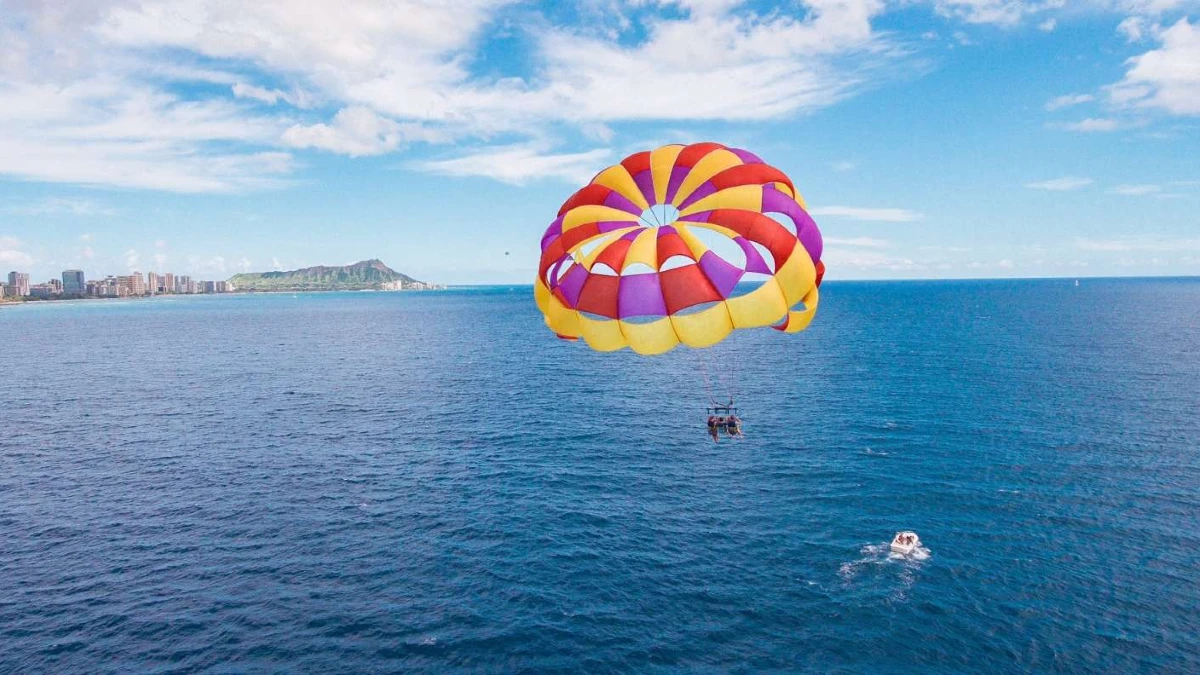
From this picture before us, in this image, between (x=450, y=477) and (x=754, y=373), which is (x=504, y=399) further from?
(x=754, y=373)

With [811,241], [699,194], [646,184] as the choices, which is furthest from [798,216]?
[646,184]

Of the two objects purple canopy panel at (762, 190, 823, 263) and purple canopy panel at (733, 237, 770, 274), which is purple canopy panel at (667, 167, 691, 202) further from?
purple canopy panel at (762, 190, 823, 263)

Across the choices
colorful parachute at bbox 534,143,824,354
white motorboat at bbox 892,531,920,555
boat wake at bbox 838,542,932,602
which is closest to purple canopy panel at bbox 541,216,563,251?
colorful parachute at bbox 534,143,824,354

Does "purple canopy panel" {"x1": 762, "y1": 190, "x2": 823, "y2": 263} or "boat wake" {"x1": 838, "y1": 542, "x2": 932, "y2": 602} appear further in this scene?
"boat wake" {"x1": 838, "y1": 542, "x2": 932, "y2": 602}

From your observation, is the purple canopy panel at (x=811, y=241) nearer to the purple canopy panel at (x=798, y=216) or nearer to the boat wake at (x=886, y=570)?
the purple canopy panel at (x=798, y=216)

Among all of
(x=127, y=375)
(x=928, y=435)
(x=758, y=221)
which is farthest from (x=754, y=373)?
(x=127, y=375)

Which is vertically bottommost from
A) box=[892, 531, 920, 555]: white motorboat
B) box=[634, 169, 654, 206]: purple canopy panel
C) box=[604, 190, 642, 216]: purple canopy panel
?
box=[892, 531, 920, 555]: white motorboat

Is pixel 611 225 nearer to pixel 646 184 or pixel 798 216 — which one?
pixel 646 184
